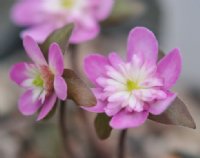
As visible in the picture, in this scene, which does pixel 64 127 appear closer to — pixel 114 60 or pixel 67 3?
pixel 114 60

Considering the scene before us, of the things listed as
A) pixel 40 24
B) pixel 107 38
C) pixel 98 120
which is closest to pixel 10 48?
pixel 107 38

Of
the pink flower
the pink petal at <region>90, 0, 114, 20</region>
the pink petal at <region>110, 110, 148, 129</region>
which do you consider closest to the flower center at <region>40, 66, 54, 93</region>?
the pink petal at <region>110, 110, 148, 129</region>

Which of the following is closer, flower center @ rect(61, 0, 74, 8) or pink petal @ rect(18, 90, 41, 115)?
pink petal @ rect(18, 90, 41, 115)

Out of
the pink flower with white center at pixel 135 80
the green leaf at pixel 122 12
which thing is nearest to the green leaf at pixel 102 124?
the pink flower with white center at pixel 135 80

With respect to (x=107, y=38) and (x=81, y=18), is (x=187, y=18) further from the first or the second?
(x=81, y=18)

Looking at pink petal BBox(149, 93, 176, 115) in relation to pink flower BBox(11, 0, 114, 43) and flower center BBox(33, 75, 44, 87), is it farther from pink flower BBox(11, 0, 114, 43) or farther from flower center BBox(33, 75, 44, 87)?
pink flower BBox(11, 0, 114, 43)

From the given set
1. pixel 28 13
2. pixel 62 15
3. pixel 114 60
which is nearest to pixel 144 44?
pixel 114 60

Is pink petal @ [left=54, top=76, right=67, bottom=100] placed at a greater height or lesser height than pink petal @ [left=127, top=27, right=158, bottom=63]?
lesser
